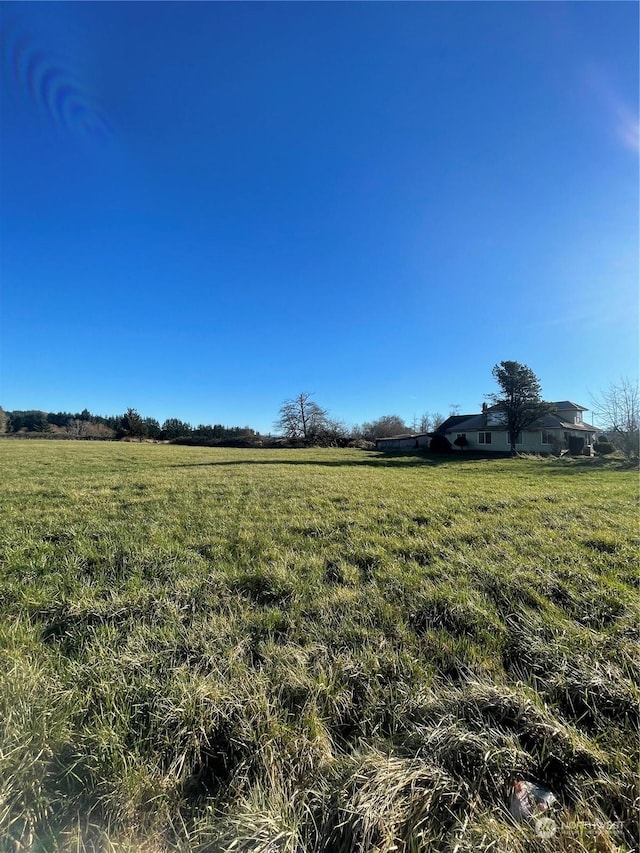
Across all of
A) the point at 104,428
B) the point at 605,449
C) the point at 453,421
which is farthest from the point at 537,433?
the point at 104,428

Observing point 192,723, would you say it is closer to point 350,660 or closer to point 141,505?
point 350,660

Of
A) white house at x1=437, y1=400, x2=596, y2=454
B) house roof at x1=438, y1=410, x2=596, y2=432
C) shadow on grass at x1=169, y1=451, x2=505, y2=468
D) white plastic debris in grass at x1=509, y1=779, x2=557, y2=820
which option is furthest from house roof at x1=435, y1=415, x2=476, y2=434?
white plastic debris in grass at x1=509, y1=779, x2=557, y2=820

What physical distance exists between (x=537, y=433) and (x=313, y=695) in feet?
116

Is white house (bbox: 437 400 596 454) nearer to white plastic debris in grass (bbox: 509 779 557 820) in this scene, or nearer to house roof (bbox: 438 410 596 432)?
house roof (bbox: 438 410 596 432)

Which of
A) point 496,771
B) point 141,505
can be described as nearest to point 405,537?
point 496,771

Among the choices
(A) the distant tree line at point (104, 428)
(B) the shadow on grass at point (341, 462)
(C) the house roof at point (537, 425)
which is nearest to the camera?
(B) the shadow on grass at point (341, 462)

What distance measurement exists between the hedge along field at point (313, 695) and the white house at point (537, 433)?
29163 millimetres

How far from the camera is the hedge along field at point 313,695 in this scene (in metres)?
1.39

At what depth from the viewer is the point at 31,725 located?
178cm

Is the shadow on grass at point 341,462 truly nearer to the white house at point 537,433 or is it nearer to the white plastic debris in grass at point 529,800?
the white house at point 537,433

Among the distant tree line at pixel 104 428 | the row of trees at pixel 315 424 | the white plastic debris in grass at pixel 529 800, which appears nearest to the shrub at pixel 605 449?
the row of trees at pixel 315 424

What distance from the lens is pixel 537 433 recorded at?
31.3m

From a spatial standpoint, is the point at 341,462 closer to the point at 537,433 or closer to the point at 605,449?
the point at 537,433

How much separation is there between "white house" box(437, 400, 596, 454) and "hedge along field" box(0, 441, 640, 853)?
29.2 meters
